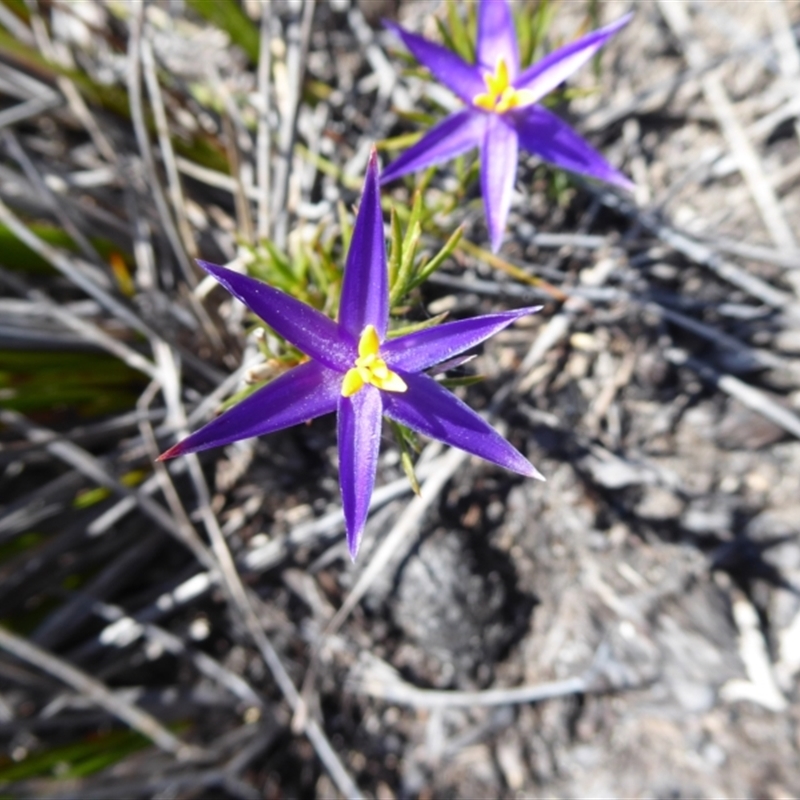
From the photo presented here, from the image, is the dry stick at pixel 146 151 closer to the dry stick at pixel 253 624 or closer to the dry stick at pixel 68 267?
the dry stick at pixel 68 267

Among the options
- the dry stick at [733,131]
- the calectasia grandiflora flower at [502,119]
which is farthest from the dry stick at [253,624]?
the dry stick at [733,131]

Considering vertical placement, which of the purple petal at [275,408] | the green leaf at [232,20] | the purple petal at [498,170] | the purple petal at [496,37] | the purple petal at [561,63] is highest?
the green leaf at [232,20]

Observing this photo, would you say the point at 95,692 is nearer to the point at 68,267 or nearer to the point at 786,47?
the point at 68,267

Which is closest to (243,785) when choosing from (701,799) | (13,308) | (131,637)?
(131,637)

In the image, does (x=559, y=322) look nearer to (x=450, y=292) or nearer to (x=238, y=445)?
(x=450, y=292)

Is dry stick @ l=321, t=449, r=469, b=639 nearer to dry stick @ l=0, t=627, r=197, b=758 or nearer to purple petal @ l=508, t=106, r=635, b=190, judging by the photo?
dry stick @ l=0, t=627, r=197, b=758

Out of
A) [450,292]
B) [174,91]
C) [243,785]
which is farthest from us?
[174,91]

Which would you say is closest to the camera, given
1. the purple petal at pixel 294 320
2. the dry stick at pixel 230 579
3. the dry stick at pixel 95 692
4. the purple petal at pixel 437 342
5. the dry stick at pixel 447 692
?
the purple petal at pixel 294 320
